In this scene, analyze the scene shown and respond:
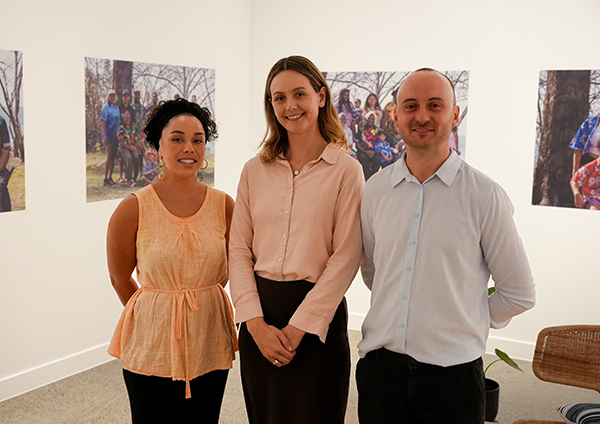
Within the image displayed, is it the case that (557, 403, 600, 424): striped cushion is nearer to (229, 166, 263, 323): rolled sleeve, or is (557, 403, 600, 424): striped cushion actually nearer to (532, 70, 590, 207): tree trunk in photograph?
(229, 166, 263, 323): rolled sleeve

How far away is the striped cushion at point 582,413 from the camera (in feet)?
8.58

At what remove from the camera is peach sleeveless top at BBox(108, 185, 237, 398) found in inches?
91.5

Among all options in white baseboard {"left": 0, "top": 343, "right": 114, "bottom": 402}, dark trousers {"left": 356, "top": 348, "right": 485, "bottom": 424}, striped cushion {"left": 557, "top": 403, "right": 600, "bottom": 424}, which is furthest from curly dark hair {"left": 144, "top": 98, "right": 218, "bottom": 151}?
white baseboard {"left": 0, "top": 343, "right": 114, "bottom": 402}

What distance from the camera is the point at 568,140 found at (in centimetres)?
461

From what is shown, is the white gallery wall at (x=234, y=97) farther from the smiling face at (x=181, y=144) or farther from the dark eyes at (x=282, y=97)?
the dark eyes at (x=282, y=97)

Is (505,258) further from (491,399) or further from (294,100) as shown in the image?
(491,399)

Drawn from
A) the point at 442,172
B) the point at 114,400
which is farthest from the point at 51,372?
the point at 442,172

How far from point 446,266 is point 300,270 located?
559 mm

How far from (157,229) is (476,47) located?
3489 mm

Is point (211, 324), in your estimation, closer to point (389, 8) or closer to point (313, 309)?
point (313, 309)

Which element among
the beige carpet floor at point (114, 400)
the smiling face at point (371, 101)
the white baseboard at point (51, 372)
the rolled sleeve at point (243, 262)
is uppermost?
the smiling face at point (371, 101)

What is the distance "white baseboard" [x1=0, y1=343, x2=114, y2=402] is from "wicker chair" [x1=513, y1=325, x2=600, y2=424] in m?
3.25

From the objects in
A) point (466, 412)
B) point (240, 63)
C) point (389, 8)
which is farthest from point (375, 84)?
point (466, 412)

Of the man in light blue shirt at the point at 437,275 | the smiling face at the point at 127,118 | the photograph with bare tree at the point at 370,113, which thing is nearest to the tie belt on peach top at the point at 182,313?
the man in light blue shirt at the point at 437,275
